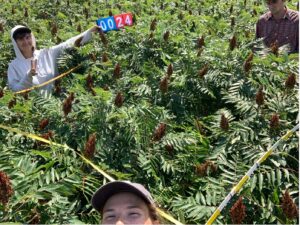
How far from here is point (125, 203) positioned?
2.20 meters

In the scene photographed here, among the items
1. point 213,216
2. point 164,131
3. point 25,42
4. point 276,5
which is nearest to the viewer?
point 213,216

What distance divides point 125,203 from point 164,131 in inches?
65.8

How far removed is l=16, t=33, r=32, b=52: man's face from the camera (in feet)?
Result: 19.1

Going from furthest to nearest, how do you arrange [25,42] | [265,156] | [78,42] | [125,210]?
[78,42] → [25,42] → [265,156] → [125,210]

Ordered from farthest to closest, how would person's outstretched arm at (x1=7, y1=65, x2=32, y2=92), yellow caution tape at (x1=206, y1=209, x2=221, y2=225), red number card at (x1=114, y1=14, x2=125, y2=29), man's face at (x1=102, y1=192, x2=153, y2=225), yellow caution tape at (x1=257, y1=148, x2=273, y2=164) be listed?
1. red number card at (x1=114, y1=14, x2=125, y2=29)
2. person's outstretched arm at (x1=7, y1=65, x2=32, y2=92)
3. yellow caution tape at (x1=257, y1=148, x2=273, y2=164)
4. yellow caution tape at (x1=206, y1=209, x2=221, y2=225)
5. man's face at (x1=102, y1=192, x2=153, y2=225)

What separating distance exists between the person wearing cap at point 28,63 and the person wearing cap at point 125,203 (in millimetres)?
3647

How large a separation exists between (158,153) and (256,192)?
87cm

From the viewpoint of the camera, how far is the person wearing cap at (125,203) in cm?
214

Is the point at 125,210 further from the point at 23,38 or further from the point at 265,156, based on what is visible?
the point at 23,38

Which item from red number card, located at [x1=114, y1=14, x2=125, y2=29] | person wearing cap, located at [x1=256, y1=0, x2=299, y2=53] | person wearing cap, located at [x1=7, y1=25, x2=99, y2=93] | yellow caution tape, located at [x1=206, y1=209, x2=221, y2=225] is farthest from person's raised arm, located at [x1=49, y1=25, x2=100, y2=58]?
yellow caution tape, located at [x1=206, y1=209, x2=221, y2=225]

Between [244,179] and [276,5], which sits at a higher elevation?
[276,5]

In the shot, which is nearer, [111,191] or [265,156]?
[111,191]

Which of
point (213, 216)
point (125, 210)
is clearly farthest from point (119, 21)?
point (125, 210)

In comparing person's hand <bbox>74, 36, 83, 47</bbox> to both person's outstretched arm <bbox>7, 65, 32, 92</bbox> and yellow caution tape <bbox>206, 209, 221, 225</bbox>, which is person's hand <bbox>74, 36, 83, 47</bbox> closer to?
person's outstretched arm <bbox>7, 65, 32, 92</bbox>
